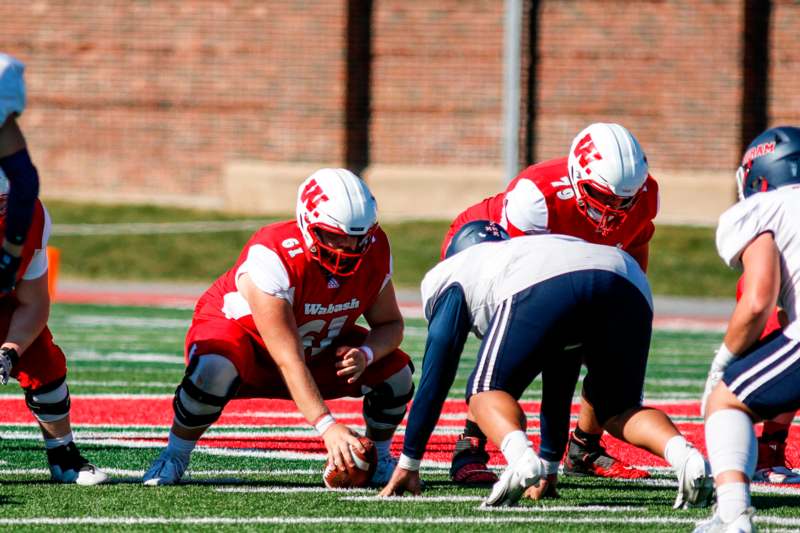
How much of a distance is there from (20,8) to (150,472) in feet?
70.3

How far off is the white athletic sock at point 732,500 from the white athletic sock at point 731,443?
0.18 feet

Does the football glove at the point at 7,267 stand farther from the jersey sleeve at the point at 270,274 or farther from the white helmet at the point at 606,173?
the white helmet at the point at 606,173

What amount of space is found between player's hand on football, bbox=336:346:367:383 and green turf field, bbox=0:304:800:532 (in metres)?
0.48

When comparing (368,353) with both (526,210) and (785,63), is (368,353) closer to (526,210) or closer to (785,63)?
(526,210)

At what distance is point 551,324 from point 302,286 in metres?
1.12

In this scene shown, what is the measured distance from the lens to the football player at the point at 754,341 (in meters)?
4.68

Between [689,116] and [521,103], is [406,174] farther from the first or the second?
[689,116]

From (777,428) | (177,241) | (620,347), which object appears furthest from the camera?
(177,241)

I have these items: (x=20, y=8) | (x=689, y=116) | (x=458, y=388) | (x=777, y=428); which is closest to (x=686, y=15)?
(x=689, y=116)

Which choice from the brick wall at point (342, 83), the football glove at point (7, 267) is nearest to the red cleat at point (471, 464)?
the football glove at point (7, 267)

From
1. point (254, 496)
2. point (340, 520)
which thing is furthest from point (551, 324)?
point (254, 496)

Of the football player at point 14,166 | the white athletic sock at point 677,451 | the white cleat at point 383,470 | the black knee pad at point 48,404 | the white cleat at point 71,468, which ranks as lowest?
the white cleat at point 383,470

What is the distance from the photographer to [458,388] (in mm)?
10133

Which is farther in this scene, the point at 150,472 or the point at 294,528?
the point at 150,472
